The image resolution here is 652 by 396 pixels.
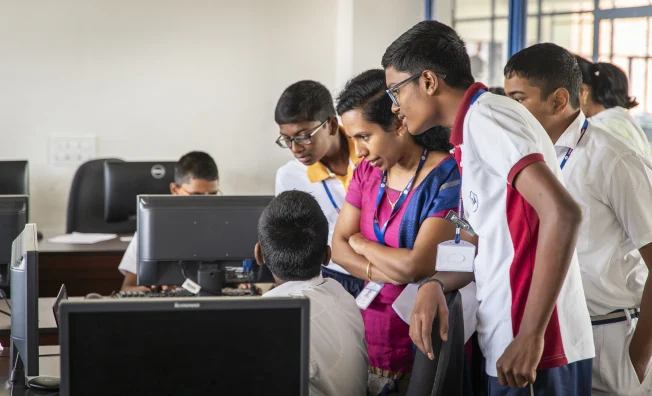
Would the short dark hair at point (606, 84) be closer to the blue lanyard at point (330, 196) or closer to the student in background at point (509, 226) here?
the blue lanyard at point (330, 196)

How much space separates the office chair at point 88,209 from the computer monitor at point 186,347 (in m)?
3.17

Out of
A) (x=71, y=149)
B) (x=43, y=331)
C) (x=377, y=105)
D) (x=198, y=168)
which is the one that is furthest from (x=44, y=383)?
(x=71, y=149)

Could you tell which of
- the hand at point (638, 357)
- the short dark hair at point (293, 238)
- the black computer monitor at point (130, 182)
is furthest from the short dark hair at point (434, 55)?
the black computer monitor at point (130, 182)

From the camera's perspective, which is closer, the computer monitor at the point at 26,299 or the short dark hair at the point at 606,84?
the computer monitor at the point at 26,299

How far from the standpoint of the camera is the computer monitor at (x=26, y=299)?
1.71 m

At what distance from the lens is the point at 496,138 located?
1448 millimetres

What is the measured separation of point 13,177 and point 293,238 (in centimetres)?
277

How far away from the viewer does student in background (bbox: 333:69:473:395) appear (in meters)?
2.02

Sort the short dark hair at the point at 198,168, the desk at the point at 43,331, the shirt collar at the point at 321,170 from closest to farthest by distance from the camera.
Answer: the desk at the point at 43,331
the shirt collar at the point at 321,170
the short dark hair at the point at 198,168

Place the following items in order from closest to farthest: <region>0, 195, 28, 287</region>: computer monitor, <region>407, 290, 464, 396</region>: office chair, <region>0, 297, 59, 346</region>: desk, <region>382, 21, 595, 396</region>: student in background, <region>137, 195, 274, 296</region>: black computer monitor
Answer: <region>382, 21, 595, 396</region>: student in background < <region>407, 290, 464, 396</region>: office chair < <region>0, 195, 28, 287</region>: computer monitor < <region>0, 297, 59, 346</region>: desk < <region>137, 195, 274, 296</region>: black computer monitor

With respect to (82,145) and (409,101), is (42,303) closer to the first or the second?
(409,101)

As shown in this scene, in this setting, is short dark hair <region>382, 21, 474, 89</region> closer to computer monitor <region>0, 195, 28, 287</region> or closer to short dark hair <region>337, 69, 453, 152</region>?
short dark hair <region>337, 69, 453, 152</region>

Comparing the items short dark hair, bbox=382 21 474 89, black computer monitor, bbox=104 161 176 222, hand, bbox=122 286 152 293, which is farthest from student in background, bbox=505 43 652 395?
black computer monitor, bbox=104 161 176 222

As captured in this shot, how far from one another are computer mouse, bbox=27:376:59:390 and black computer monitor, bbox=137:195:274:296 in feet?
2.23
